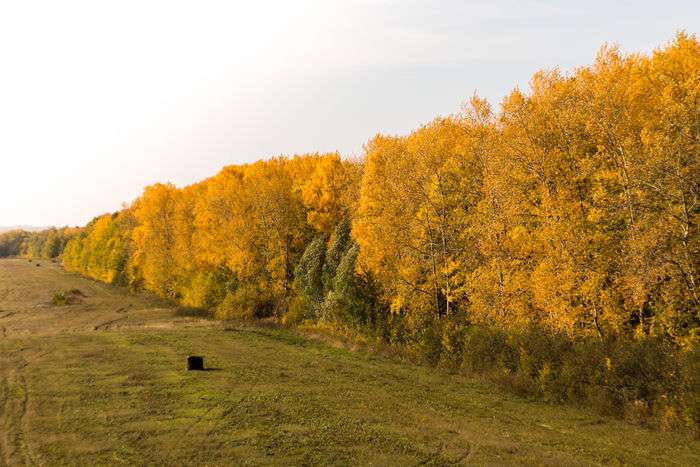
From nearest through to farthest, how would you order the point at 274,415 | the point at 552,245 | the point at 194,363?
the point at 274,415
the point at 552,245
the point at 194,363

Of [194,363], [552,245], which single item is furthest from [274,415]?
[552,245]

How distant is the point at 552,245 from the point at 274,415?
1592 centimetres

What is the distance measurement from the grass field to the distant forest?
93.1 inches

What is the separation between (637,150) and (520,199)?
6032 millimetres

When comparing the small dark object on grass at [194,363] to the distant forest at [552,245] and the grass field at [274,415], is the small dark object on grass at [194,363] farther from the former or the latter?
the distant forest at [552,245]

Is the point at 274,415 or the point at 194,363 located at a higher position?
the point at 194,363

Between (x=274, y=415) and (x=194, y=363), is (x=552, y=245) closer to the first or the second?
(x=274, y=415)

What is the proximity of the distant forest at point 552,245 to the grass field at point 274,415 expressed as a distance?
7.76 ft

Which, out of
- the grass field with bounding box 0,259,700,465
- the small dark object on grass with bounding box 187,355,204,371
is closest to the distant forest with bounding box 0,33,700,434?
the grass field with bounding box 0,259,700,465

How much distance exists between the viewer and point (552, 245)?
24094 mm

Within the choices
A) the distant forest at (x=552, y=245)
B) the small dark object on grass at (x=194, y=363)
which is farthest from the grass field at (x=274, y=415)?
the distant forest at (x=552, y=245)

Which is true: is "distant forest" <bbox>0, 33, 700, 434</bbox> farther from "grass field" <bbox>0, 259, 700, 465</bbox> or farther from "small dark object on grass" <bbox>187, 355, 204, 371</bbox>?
"small dark object on grass" <bbox>187, 355, 204, 371</bbox>

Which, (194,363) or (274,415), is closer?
(274,415)

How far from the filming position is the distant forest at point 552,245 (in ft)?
65.5
